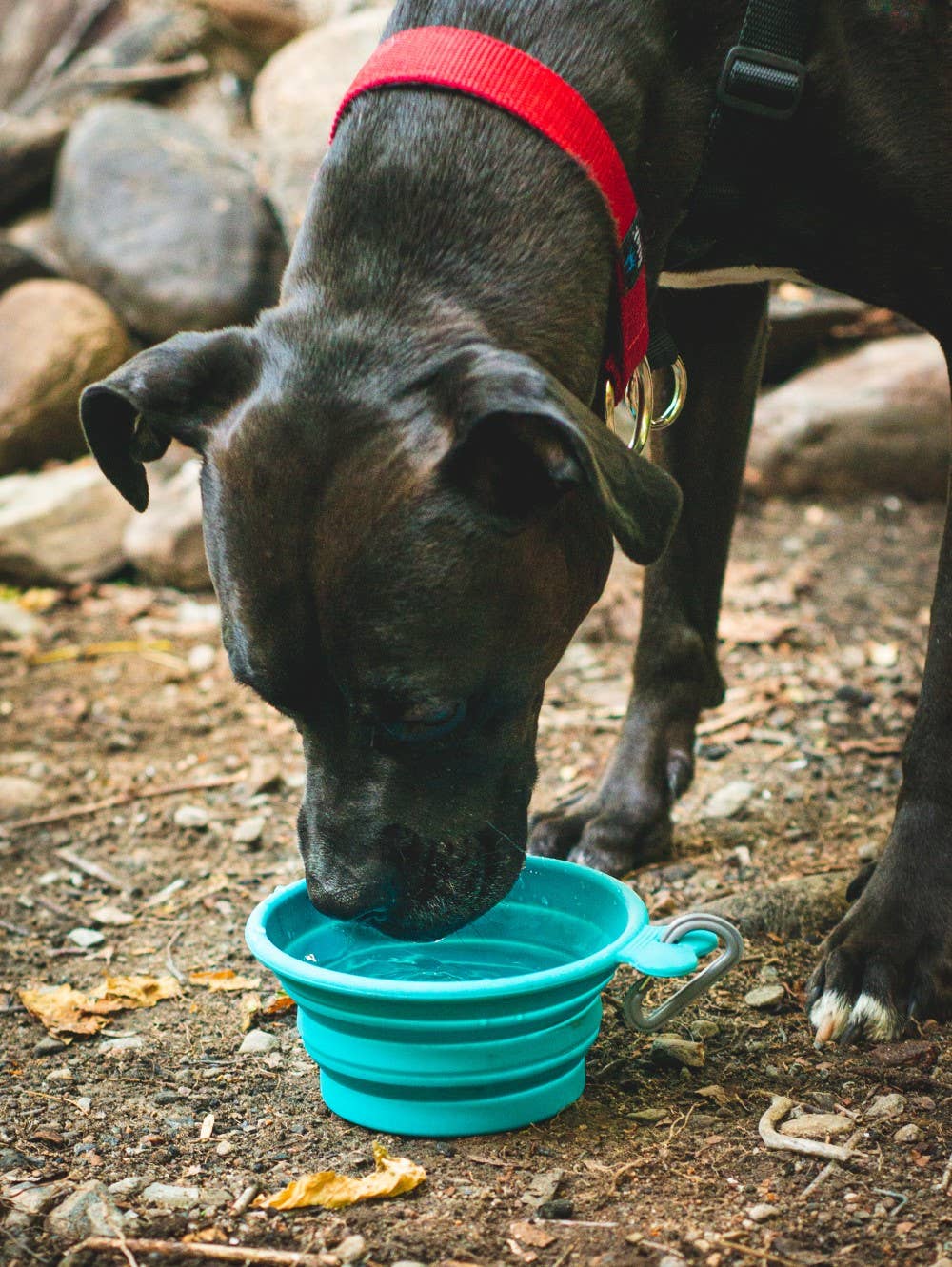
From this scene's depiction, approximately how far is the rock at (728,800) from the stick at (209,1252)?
5.89 ft

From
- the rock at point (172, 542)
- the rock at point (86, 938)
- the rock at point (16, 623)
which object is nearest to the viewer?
the rock at point (86, 938)

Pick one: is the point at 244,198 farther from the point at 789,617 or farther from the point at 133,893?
the point at 133,893

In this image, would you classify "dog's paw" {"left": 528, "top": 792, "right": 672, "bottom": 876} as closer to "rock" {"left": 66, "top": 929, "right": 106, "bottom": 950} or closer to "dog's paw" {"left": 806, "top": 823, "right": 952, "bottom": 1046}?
"dog's paw" {"left": 806, "top": 823, "right": 952, "bottom": 1046}

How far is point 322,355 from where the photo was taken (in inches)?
79.3

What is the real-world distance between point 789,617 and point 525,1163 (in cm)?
317

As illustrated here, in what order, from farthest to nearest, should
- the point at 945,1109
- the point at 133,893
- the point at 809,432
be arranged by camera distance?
the point at 809,432 < the point at 133,893 < the point at 945,1109

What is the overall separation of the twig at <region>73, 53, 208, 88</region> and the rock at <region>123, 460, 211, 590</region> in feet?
11.6

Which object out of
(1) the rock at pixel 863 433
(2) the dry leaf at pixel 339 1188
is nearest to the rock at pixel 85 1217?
(2) the dry leaf at pixel 339 1188

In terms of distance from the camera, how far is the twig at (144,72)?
809 cm

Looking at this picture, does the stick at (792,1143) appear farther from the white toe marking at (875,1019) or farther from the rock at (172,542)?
the rock at (172,542)

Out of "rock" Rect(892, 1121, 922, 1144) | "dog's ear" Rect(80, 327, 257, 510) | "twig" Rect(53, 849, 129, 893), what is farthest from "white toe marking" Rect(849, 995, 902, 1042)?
"twig" Rect(53, 849, 129, 893)

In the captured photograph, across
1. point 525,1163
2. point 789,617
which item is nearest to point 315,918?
point 525,1163

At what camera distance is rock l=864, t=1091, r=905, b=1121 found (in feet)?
6.99

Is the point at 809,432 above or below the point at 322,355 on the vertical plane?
below
